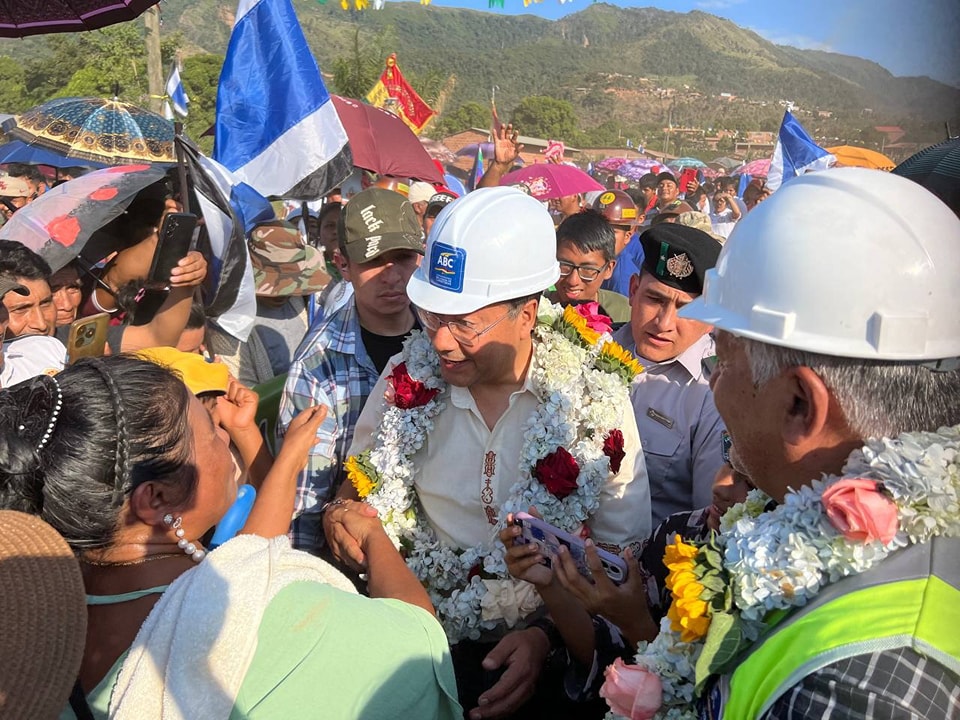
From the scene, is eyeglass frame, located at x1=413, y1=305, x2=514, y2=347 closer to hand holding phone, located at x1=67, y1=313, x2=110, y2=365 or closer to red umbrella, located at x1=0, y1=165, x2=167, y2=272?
hand holding phone, located at x1=67, y1=313, x2=110, y2=365

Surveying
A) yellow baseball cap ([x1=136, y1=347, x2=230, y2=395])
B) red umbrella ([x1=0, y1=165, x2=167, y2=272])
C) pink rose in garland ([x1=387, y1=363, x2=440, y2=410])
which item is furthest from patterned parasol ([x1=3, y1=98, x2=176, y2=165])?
pink rose in garland ([x1=387, y1=363, x2=440, y2=410])

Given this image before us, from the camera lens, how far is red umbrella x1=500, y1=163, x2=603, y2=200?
9.87 m

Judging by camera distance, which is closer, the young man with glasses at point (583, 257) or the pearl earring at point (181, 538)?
the pearl earring at point (181, 538)

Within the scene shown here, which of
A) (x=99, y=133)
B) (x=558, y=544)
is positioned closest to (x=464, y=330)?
(x=558, y=544)

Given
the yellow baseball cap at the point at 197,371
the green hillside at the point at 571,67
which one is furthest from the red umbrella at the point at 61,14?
the green hillside at the point at 571,67

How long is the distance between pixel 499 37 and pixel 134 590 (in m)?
179

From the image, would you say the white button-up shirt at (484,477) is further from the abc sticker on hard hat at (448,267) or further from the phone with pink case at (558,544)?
the abc sticker on hard hat at (448,267)

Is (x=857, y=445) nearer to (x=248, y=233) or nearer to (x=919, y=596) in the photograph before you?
(x=919, y=596)

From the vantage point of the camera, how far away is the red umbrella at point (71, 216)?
3789 mm

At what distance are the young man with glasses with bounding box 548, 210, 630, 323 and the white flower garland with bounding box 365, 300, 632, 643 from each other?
1704 millimetres

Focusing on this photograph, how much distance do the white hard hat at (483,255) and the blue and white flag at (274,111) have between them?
309 centimetres

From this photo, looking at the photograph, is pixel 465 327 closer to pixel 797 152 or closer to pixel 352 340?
pixel 352 340

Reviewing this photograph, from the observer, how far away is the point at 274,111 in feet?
18.3

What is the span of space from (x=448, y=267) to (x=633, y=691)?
1601 mm
